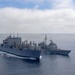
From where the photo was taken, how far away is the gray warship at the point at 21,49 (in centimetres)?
7469

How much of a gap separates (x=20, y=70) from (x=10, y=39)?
1787 inches

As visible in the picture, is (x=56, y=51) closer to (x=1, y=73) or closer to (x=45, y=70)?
(x=45, y=70)

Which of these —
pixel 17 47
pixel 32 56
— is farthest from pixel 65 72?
pixel 17 47

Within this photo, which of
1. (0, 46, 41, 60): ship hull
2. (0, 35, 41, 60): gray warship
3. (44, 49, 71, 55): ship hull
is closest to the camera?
(0, 46, 41, 60): ship hull

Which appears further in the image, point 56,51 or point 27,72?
point 56,51

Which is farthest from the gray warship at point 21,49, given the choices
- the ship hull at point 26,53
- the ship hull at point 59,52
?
the ship hull at point 59,52

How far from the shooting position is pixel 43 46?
3979 inches

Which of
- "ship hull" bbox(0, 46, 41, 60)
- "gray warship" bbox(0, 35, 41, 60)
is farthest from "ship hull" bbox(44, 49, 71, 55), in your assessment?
"ship hull" bbox(0, 46, 41, 60)

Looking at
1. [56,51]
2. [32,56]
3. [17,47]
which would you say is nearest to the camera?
[32,56]

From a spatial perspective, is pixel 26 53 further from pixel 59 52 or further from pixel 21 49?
pixel 59 52

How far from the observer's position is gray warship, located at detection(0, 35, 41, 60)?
74.7 metres

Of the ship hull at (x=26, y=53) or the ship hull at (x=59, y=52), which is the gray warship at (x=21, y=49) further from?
the ship hull at (x=59, y=52)

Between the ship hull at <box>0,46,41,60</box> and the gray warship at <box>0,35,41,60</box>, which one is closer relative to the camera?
the ship hull at <box>0,46,41,60</box>

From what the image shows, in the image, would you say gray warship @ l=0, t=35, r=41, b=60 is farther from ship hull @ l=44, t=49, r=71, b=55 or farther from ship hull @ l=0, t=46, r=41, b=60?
ship hull @ l=44, t=49, r=71, b=55
